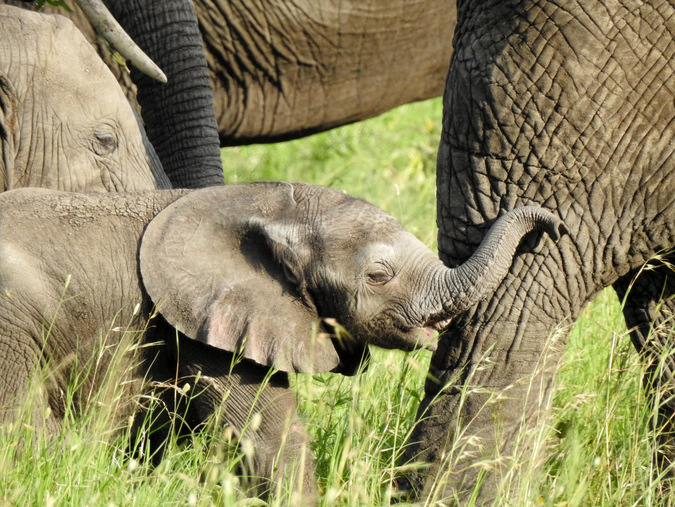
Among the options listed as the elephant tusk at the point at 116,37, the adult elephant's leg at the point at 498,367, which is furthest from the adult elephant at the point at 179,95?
the adult elephant's leg at the point at 498,367

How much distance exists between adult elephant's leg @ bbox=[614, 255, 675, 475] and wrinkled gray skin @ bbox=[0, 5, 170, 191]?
5.18ft

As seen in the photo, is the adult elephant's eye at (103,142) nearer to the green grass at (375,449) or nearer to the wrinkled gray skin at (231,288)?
the wrinkled gray skin at (231,288)

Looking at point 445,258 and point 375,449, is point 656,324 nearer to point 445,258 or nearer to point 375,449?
point 445,258


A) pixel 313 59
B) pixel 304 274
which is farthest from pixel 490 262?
pixel 313 59

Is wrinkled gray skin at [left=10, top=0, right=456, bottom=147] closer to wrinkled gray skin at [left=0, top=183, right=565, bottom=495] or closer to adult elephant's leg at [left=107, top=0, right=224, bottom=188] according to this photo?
adult elephant's leg at [left=107, top=0, right=224, bottom=188]

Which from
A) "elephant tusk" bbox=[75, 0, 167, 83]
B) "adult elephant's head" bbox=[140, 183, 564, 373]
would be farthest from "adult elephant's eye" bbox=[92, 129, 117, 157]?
"adult elephant's head" bbox=[140, 183, 564, 373]

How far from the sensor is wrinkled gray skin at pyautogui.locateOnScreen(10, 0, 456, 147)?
214 inches

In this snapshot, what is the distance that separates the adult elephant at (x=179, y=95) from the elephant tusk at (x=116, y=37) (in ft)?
1.89

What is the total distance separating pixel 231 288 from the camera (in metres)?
3.20

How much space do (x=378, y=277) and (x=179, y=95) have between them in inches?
63.8

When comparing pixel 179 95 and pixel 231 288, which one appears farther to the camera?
pixel 179 95

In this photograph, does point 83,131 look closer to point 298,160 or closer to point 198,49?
point 198,49

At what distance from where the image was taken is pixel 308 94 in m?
5.70

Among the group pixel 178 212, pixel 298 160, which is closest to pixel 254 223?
pixel 178 212
